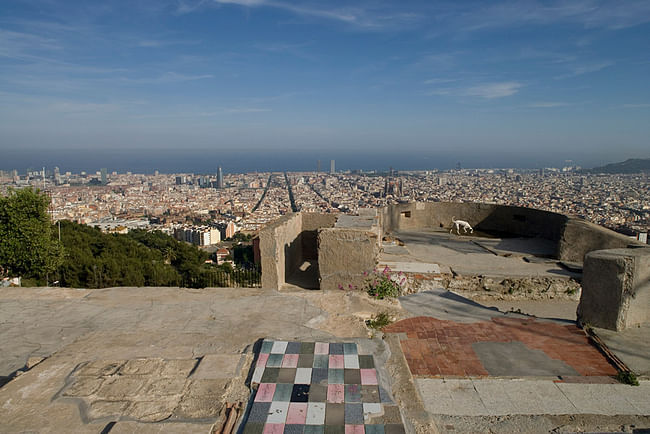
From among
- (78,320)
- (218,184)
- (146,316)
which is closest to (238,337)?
(146,316)

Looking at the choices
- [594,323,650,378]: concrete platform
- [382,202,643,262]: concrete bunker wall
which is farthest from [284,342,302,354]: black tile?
[382,202,643,262]: concrete bunker wall

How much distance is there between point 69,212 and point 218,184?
5283 centimetres

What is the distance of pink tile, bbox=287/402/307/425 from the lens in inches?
105

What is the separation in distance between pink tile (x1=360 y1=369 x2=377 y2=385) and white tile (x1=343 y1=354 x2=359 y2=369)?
0.09 meters

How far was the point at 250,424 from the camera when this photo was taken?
2650 mm

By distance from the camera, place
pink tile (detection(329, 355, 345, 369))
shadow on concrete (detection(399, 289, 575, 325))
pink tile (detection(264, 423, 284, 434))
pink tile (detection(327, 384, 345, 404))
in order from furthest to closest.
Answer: shadow on concrete (detection(399, 289, 575, 325)), pink tile (detection(329, 355, 345, 369)), pink tile (detection(327, 384, 345, 404)), pink tile (detection(264, 423, 284, 434))

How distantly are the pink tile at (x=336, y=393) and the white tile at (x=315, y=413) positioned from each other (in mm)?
88

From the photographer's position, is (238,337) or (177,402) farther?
(238,337)

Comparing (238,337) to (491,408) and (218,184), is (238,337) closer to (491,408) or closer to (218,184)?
(491,408)

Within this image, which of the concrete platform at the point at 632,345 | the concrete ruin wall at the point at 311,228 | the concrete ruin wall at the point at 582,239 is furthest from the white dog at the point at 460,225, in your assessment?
the concrete platform at the point at 632,345

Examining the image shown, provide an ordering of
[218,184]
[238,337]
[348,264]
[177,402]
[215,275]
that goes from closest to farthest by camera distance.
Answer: [177,402]
[238,337]
[348,264]
[215,275]
[218,184]

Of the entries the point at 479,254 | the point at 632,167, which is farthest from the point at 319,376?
the point at 632,167

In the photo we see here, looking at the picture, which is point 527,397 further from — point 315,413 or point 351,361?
point 315,413

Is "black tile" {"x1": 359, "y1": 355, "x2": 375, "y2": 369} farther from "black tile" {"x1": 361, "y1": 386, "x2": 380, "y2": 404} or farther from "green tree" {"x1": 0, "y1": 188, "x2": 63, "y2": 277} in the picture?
"green tree" {"x1": 0, "y1": 188, "x2": 63, "y2": 277}
